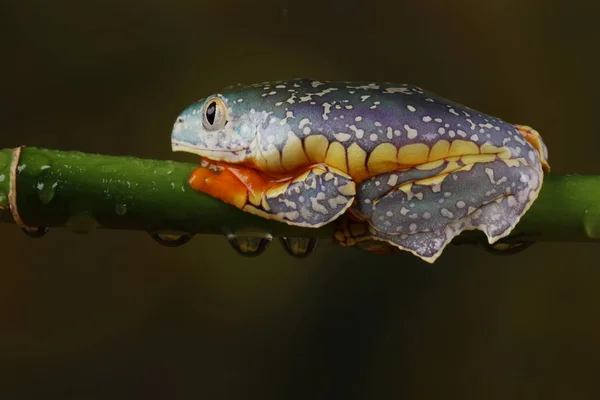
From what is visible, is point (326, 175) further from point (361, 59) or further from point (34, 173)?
point (361, 59)

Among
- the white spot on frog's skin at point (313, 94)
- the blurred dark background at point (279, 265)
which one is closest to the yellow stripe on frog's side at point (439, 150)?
the white spot on frog's skin at point (313, 94)

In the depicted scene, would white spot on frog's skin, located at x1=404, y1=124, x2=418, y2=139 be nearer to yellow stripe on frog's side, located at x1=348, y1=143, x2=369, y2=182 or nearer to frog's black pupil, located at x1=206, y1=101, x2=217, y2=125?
yellow stripe on frog's side, located at x1=348, y1=143, x2=369, y2=182

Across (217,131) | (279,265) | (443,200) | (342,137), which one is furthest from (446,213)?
(279,265)

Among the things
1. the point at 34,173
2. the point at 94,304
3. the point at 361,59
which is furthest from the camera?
the point at 361,59

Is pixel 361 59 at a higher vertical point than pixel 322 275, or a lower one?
higher

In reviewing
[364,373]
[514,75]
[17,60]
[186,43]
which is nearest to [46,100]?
[17,60]

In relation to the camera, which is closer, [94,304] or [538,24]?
[94,304]

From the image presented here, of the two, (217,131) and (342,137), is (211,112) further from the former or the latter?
(342,137)
